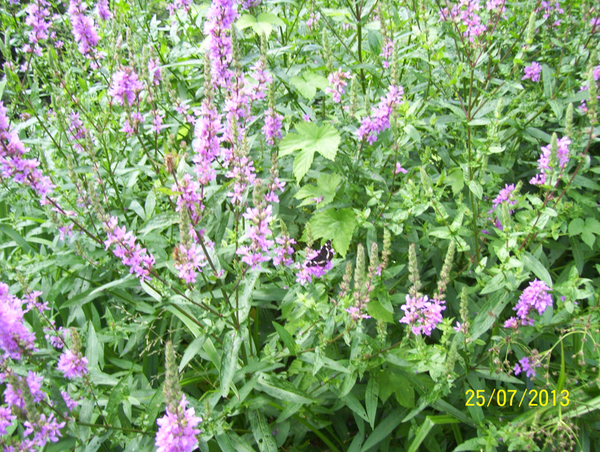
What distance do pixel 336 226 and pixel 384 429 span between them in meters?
1.20

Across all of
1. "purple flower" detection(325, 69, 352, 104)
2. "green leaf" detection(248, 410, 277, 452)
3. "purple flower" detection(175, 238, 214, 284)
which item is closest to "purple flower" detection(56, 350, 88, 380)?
"purple flower" detection(175, 238, 214, 284)

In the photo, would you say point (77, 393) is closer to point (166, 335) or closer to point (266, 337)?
point (166, 335)

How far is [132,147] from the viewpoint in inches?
141

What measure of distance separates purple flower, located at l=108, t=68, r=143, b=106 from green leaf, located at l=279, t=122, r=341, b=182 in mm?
946

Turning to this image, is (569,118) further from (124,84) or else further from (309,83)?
(124,84)

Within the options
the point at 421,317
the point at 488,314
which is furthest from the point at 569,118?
the point at 421,317

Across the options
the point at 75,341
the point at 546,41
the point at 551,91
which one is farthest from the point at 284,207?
the point at 546,41

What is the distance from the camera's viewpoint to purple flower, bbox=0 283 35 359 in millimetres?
2012

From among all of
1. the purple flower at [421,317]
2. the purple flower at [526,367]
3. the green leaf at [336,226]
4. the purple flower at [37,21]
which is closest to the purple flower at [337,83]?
the green leaf at [336,226]

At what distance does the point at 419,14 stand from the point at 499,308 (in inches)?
85.6

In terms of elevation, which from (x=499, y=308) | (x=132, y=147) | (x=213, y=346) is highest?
(x=132, y=147)

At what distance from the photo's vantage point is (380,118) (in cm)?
278

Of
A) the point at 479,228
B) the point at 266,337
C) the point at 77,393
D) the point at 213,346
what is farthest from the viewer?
the point at 266,337

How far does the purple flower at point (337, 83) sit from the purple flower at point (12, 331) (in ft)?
Answer: 6.97
